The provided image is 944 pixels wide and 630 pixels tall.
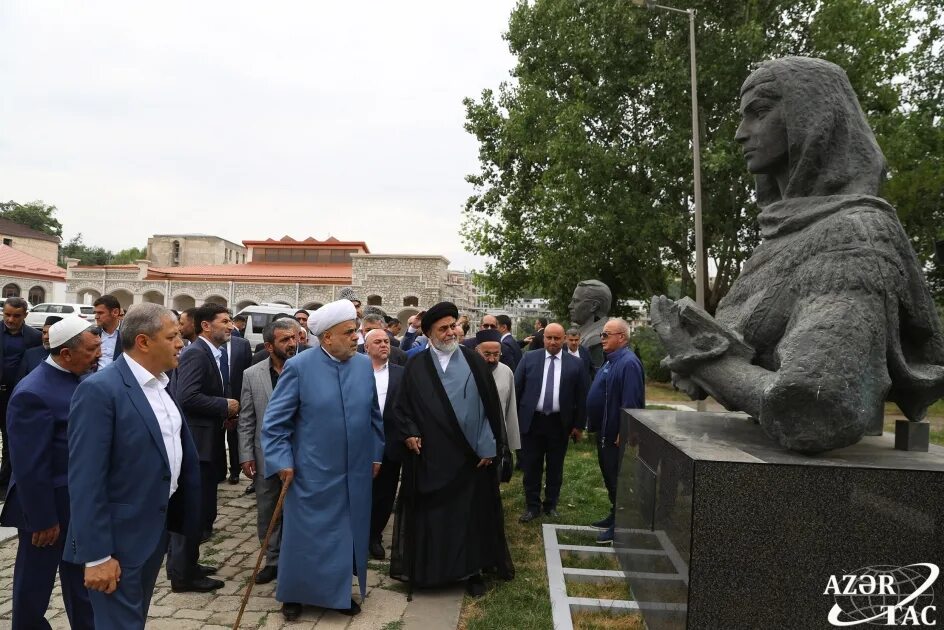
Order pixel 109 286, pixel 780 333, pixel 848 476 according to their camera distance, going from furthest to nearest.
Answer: pixel 109 286 → pixel 780 333 → pixel 848 476

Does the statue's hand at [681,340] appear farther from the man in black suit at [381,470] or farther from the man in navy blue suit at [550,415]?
the man in navy blue suit at [550,415]

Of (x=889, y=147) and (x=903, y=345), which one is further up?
(x=889, y=147)

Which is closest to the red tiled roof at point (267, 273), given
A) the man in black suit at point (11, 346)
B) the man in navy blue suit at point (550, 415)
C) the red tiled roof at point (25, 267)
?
the red tiled roof at point (25, 267)

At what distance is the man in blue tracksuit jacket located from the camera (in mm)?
5660

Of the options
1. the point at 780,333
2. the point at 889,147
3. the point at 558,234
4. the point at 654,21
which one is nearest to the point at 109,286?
the point at 558,234

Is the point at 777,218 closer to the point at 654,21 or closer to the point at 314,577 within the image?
the point at 314,577

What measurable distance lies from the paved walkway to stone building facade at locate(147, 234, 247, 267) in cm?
5176

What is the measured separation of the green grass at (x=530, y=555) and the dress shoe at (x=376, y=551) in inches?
43.4

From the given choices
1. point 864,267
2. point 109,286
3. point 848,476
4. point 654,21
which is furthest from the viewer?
point 109,286

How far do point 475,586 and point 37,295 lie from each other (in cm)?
4490

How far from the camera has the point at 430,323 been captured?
4.72 m

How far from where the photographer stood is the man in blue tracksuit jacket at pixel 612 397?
5.66 metres

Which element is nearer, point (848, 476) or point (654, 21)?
point (848, 476)

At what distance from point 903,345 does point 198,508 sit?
377cm
